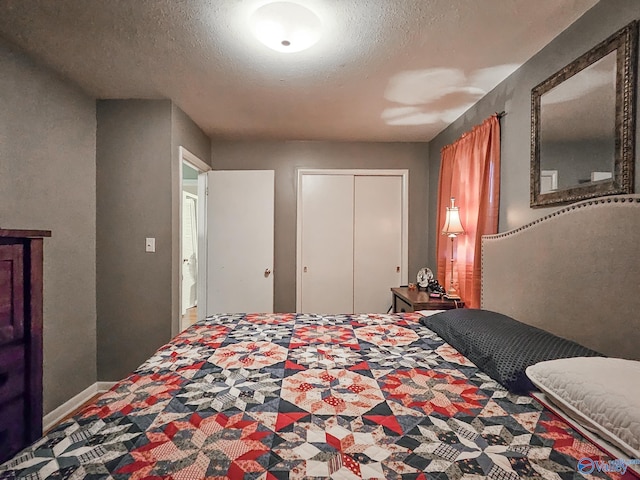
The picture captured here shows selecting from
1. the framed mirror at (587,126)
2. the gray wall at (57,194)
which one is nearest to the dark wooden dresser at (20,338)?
the gray wall at (57,194)

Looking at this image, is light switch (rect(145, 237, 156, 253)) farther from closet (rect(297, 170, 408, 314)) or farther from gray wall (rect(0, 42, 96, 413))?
closet (rect(297, 170, 408, 314))

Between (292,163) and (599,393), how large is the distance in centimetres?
356

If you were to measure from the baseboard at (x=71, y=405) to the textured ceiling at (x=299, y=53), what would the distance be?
2365 mm

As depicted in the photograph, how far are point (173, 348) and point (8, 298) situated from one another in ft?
2.24

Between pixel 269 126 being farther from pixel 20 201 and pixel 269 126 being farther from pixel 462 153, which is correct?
pixel 20 201

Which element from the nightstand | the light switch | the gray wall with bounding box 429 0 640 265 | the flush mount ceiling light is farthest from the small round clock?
the light switch

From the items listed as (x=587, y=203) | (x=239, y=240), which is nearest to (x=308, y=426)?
(x=587, y=203)

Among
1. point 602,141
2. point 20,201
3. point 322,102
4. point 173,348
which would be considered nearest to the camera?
point 602,141

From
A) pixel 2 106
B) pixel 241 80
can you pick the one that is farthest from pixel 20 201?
pixel 241 80

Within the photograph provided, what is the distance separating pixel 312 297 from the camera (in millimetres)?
4117

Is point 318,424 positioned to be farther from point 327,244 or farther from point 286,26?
point 327,244

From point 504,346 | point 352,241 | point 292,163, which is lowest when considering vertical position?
point 504,346

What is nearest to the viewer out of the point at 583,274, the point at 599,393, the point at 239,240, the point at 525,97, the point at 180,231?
the point at 599,393

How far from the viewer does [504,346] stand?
1.39 meters
